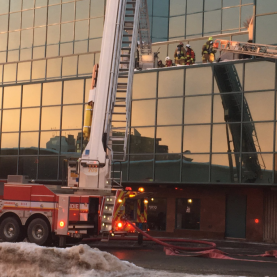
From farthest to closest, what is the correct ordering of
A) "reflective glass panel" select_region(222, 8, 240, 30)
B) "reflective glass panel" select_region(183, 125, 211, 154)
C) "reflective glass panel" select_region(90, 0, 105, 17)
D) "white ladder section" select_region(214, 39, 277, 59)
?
"reflective glass panel" select_region(90, 0, 105, 17) → "reflective glass panel" select_region(222, 8, 240, 30) → "reflective glass panel" select_region(183, 125, 211, 154) → "white ladder section" select_region(214, 39, 277, 59)

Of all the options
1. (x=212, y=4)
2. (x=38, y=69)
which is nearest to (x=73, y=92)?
(x=38, y=69)

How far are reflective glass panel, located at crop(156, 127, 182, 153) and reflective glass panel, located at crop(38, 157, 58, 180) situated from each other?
20.8ft

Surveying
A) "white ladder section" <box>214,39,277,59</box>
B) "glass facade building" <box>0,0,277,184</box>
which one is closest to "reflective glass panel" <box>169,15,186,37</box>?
"glass facade building" <box>0,0,277,184</box>

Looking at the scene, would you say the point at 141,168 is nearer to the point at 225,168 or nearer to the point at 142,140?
the point at 142,140

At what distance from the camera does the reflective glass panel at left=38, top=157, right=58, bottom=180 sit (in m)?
27.8

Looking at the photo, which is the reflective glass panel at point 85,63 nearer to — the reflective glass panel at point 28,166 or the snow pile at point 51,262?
the reflective glass panel at point 28,166

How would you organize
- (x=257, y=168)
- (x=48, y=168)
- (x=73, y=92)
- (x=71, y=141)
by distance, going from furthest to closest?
(x=48, y=168) → (x=73, y=92) → (x=71, y=141) → (x=257, y=168)

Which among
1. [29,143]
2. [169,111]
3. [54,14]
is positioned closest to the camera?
[169,111]

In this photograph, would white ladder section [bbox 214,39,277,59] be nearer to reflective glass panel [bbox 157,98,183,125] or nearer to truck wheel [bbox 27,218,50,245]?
reflective glass panel [bbox 157,98,183,125]

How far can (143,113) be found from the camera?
84.5 feet

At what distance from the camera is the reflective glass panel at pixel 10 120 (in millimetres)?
29516

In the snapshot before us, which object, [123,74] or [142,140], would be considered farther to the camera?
[142,140]

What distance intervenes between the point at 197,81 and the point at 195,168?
429cm

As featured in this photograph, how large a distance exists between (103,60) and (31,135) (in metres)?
14.9
